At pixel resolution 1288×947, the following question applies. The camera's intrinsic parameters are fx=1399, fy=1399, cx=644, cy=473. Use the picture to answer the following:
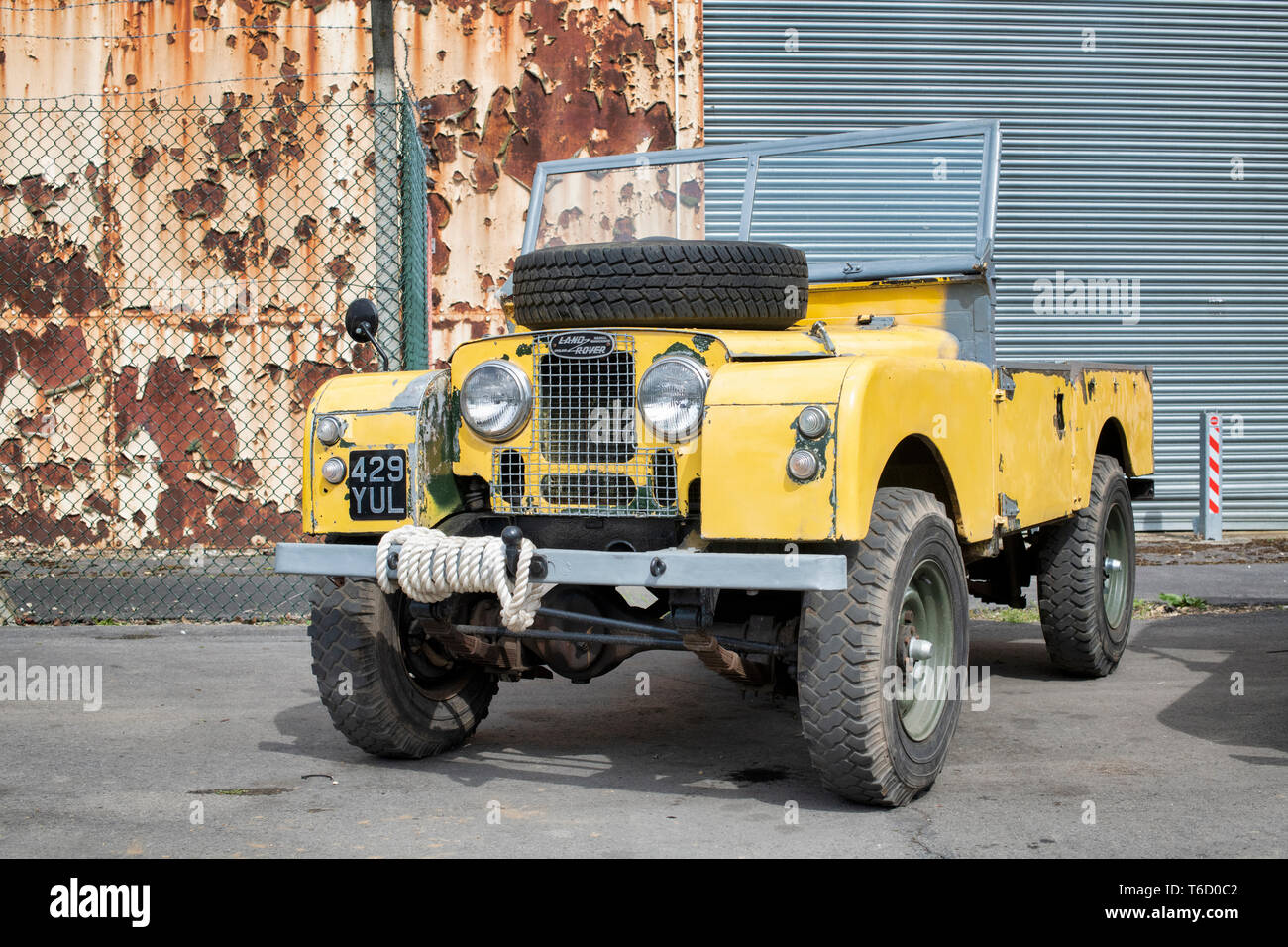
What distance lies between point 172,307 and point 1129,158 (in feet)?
26.4

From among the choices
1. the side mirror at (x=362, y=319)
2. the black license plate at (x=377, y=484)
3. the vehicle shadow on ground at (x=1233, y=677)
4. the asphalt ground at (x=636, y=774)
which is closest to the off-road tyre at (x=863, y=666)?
the asphalt ground at (x=636, y=774)

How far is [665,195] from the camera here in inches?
244

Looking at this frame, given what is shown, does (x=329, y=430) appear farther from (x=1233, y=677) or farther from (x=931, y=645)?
(x=1233, y=677)

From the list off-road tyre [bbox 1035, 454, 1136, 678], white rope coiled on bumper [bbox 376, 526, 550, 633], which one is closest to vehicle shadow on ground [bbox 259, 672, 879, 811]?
white rope coiled on bumper [bbox 376, 526, 550, 633]

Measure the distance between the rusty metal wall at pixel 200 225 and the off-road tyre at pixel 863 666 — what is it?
23.1 ft

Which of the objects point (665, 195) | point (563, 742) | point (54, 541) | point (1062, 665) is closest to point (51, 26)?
point (54, 541)

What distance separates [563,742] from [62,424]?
22.5 ft

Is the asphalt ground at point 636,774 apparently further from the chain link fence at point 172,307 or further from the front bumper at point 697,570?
the chain link fence at point 172,307

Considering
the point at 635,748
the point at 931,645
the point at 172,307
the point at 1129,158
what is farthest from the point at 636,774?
the point at 1129,158

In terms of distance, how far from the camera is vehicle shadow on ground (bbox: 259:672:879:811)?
4680 millimetres

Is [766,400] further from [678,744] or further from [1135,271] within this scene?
[1135,271]

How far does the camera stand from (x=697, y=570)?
13.1ft

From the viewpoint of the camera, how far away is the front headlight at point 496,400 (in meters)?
4.61

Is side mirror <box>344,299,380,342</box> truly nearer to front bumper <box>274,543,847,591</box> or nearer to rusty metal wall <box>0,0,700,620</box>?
front bumper <box>274,543,847,591</box>
